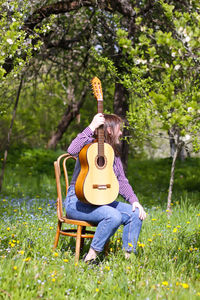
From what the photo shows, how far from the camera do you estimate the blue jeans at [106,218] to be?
2.99 metres

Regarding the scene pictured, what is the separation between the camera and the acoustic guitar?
10.1 feet

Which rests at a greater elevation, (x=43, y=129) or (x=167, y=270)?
(x=43, y=129)

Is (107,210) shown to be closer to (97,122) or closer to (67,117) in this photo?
(97,122)

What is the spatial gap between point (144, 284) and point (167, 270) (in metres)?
0.51

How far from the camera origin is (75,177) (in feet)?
10.9

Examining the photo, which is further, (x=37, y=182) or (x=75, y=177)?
(x=37, y=182)

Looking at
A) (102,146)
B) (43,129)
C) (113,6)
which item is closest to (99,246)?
(102,146)

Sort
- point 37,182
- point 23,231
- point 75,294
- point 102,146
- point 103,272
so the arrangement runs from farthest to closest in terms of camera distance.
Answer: point 37,182, point 23,231, point 102,146, point 103,272, point 75,294

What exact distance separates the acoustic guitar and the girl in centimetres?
8

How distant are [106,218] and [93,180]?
0.33 metres

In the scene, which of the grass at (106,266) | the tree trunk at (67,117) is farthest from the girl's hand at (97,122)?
the tree trunk at (67,117)

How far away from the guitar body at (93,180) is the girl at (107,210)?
3.4 inches

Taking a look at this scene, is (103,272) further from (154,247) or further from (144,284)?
(154,247)

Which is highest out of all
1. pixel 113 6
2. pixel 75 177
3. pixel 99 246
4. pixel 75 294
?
pixel 113 6
